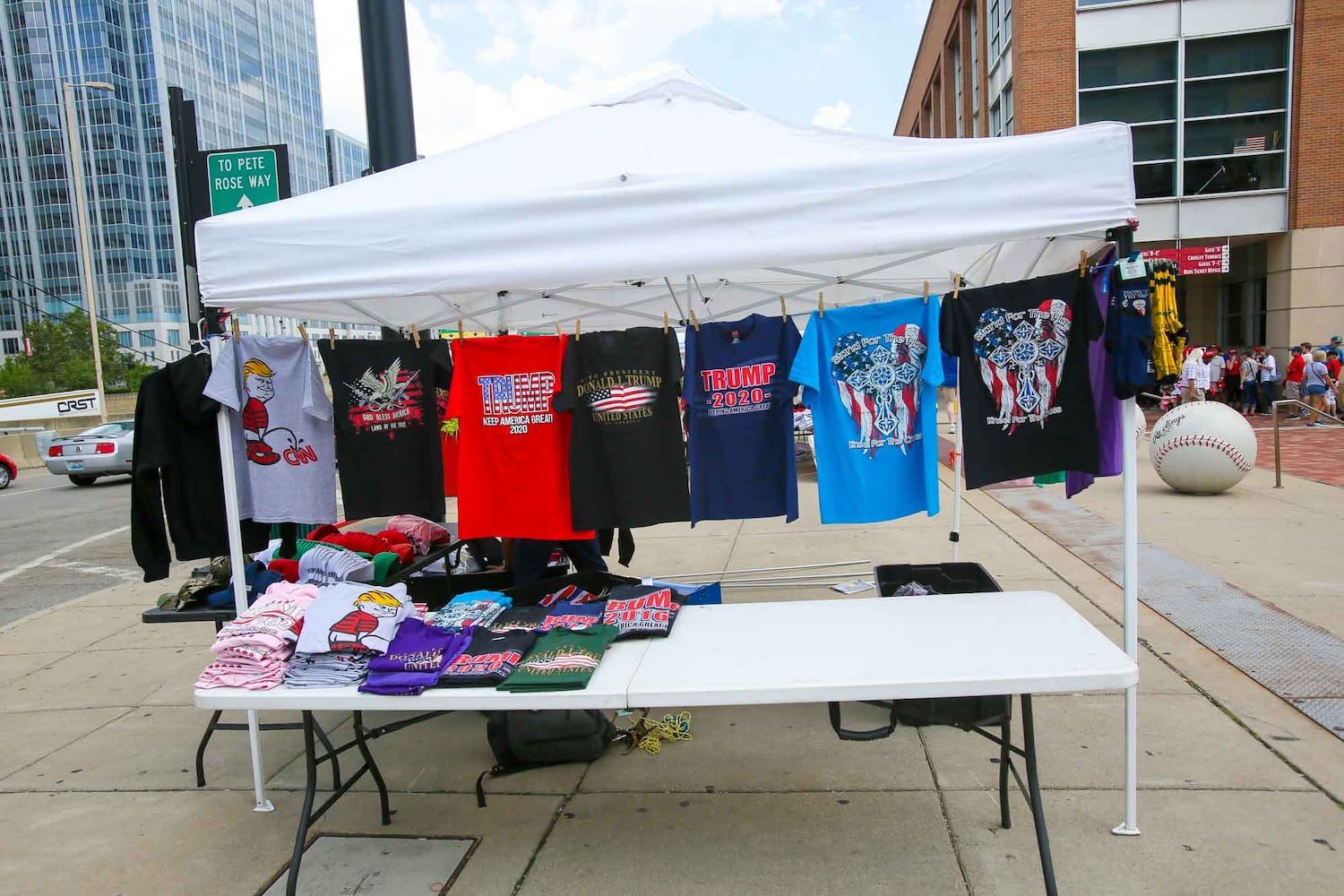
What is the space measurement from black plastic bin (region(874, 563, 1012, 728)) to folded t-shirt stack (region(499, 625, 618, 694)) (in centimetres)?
115

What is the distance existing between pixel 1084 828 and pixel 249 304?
4037 millimetres

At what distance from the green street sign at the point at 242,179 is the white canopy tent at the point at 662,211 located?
2.93 meters

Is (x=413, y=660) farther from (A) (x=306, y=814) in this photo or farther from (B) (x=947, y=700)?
(B) (x=947, y=700)

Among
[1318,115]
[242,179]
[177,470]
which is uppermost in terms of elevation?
[1318,115]

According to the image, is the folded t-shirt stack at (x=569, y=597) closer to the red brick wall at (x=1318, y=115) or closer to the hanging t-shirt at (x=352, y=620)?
the hanging t-shirt at (x=352, y=620)

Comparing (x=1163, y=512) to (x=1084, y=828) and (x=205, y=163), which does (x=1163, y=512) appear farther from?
(x=205, y=163)

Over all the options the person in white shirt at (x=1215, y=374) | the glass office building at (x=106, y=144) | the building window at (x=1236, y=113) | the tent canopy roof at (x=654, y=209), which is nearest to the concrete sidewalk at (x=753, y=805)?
the tent canopy roof at (x=654, y=209)

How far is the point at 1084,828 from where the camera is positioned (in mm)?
3154

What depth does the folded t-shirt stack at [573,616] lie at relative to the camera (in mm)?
3309

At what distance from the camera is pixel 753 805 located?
3.48 meters

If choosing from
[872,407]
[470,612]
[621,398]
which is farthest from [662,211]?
[470,612]

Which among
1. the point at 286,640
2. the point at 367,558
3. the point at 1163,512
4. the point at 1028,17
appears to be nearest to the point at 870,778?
the point at 286,640

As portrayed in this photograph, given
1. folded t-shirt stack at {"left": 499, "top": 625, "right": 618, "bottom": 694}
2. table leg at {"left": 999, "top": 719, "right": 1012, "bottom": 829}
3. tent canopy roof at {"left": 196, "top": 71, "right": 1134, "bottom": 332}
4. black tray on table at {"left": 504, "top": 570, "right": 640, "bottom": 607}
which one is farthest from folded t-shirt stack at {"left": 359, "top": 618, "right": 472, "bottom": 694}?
table leg at {"left": 999, "top": 719, "right": 1012, "bottom": 829}

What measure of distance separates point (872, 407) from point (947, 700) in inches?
51.8
